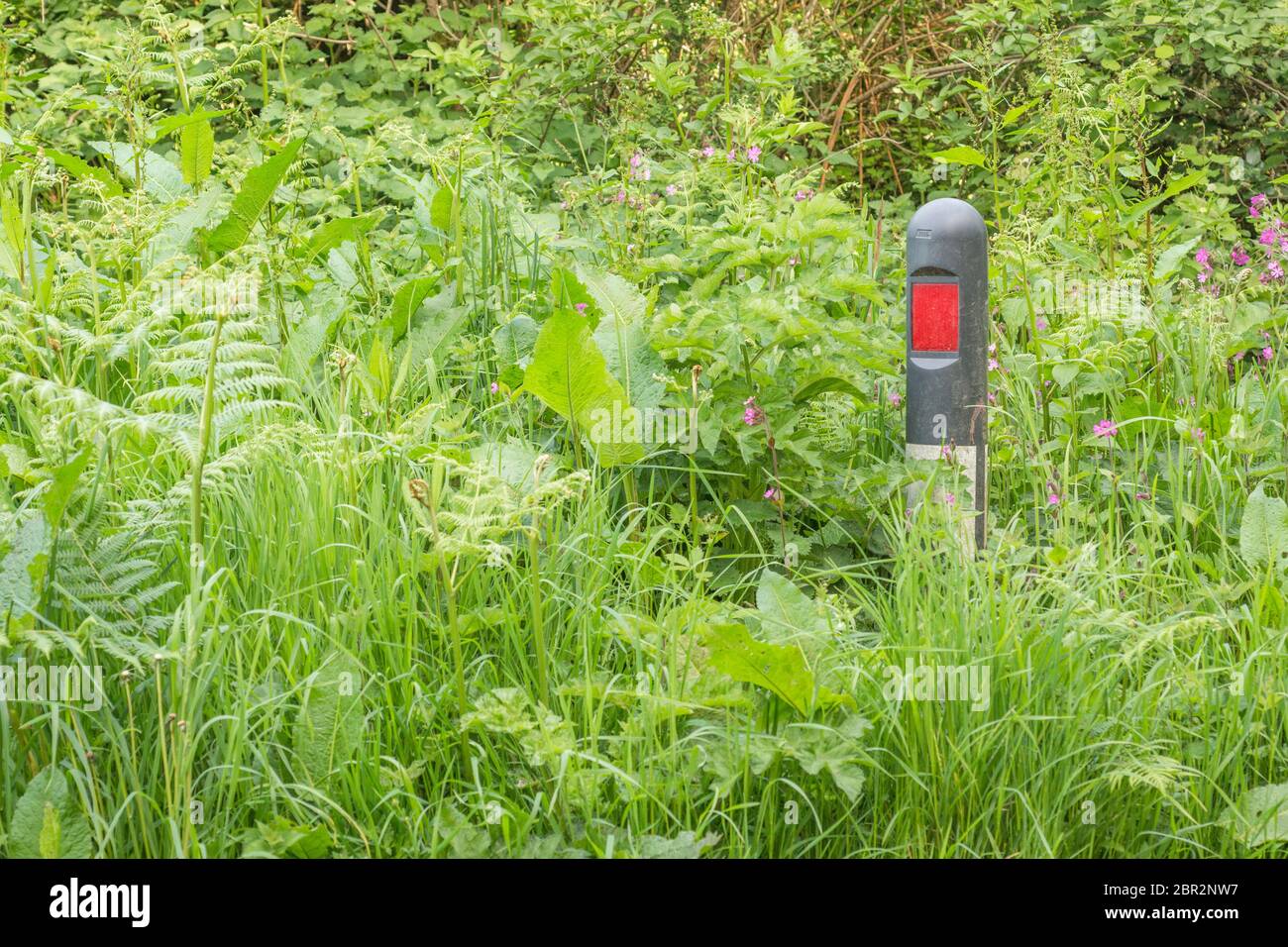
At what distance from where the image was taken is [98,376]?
3.21 metres

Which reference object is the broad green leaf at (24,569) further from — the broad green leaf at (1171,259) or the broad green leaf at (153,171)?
the broad green leaf at (1171,259)

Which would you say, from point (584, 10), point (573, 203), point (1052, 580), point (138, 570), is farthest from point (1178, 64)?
point (138, 570)

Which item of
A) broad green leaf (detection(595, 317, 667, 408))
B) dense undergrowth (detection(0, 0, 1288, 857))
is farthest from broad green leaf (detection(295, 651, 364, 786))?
broad green leaf (detection(595, 317, 667, 408))

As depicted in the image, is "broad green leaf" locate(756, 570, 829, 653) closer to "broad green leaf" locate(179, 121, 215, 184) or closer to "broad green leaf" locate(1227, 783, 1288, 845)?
"broad green leaf" locate(1227, 783, 1288, 845)

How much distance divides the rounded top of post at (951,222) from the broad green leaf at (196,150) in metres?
2.15

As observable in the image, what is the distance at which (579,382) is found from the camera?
9.65 ft

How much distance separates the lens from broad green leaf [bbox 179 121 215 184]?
386cm

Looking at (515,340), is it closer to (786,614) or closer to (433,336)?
(433,336)

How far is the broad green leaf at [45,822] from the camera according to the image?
1970 millimetres

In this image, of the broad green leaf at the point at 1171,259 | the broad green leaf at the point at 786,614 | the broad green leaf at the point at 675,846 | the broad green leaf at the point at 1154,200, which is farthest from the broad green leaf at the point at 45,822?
the broad green leaf at the point at 1171,259

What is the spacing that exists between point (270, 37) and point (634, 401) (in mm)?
2031

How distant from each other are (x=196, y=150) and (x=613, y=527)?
1.79 meters

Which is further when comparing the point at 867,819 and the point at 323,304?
the point at 323,304
